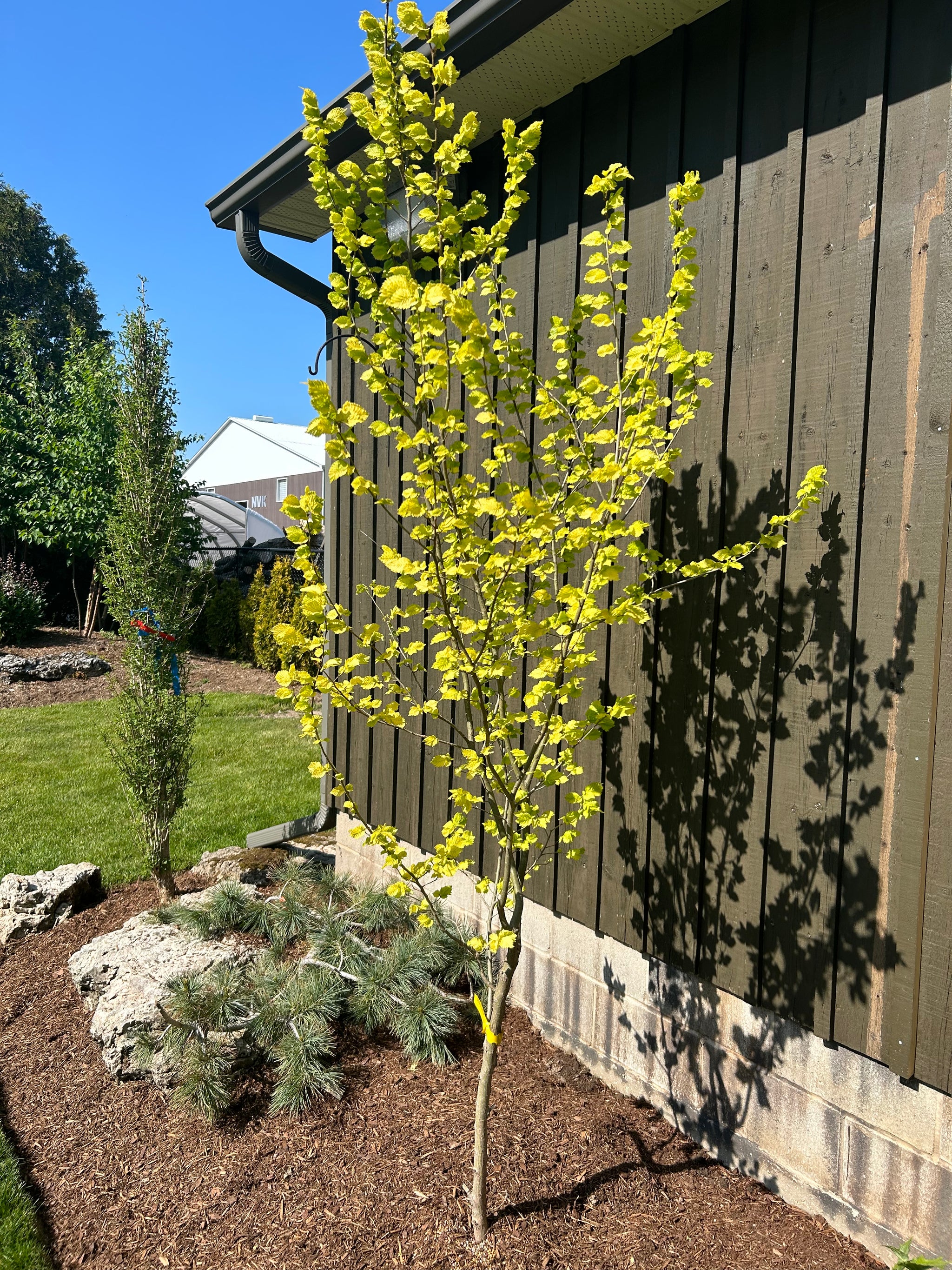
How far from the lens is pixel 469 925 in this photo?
345 centimetres

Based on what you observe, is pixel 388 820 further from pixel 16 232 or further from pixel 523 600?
pixel 16 232

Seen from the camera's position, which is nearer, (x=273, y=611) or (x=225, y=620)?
(x=273, y=611)

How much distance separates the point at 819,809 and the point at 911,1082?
2.17 ft

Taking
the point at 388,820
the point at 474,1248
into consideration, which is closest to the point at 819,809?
the point at 474,1248

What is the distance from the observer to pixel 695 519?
2.43 m

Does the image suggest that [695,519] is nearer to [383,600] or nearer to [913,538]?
[913,538]

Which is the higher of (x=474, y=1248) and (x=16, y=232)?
(x=16, y=232)

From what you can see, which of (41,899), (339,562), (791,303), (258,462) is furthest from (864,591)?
(258,462)

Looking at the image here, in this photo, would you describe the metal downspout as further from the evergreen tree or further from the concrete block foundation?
the concrete block foundation

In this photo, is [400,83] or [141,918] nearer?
[400,83]

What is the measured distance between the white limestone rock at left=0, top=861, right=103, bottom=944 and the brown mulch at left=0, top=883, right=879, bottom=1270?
1.19 metres

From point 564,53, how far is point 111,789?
581 cm

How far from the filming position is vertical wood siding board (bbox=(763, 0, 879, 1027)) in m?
2.04

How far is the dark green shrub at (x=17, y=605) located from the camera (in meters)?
11.6
